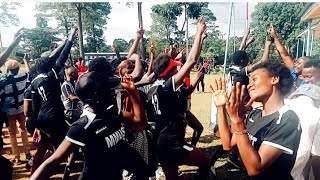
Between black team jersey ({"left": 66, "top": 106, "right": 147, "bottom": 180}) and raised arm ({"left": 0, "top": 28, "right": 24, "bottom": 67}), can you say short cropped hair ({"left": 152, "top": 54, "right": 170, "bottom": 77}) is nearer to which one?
black team jersey ({"left": 66, "top": 106, "right": 147, "bottom": 180})

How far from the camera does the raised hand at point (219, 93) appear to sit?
2.30 m

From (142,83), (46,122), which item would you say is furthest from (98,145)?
(46,122)

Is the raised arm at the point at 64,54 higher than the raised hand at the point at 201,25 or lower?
lower

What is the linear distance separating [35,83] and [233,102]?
3.38 m

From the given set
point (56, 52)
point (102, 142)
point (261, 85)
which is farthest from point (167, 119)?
point (56, 52)

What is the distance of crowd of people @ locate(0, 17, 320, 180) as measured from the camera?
7.09 feet

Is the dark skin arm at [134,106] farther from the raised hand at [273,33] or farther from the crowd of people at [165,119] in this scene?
the raised hand at [273,33]

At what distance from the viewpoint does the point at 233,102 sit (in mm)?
2119

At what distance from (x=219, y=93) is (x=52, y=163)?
→ 1.29m

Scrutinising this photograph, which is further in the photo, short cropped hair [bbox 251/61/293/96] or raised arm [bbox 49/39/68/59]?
raised arm [bbox 49/39/68/59]

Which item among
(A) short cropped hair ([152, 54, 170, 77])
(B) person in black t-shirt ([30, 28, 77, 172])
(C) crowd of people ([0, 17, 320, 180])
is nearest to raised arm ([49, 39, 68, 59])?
(C) crowd of people ([0, 17, 320, 180])

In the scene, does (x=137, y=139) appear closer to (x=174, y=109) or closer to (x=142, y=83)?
(x=174, y=109)

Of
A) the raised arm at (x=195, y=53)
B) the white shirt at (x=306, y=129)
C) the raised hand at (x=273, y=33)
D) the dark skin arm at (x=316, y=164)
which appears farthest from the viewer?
the raised hand at (x=273, y=33)

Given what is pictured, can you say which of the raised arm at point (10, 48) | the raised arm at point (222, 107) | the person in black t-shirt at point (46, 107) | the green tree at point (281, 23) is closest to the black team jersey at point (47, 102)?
the person in black t-shirt at point (46, 107)
